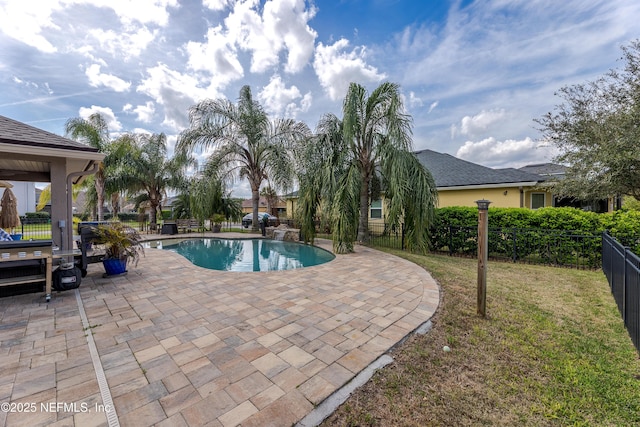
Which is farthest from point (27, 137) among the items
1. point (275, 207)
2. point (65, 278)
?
point (275, 207)

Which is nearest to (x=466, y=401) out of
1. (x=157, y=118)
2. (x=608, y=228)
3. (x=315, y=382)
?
(x=315, y=382)

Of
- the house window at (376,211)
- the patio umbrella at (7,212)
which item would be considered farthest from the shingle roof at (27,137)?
the house window at (376,211)

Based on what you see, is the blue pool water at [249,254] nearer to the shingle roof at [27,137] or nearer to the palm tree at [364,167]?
the palm tree at [364,167]

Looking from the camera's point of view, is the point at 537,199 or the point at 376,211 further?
the point at 376,211

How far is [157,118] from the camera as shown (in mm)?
14859

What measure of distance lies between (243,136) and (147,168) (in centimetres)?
706

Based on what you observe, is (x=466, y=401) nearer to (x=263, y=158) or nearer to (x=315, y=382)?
(x=315, y=382)

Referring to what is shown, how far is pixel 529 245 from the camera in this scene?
25.6 feet

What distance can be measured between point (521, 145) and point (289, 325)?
1728 centimetres

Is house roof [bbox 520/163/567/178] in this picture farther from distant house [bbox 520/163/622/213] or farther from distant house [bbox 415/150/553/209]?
distant house [bbox 415/150/553/209]

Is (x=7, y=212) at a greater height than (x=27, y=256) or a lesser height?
greater

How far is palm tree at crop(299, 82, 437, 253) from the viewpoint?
834cm

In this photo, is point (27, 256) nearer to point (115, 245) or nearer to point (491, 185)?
point (115, 245)

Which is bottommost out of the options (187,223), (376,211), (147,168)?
(187,223)
